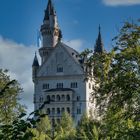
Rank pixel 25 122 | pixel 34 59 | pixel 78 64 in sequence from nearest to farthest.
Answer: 1. pixel 25 122
2. pixel 78 64
3. pixel 34 59

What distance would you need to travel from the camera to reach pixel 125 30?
22328 millimetres

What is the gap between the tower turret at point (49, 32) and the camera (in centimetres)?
14438

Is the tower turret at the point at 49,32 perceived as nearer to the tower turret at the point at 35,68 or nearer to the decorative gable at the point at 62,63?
the tower turret at the point at 35,68

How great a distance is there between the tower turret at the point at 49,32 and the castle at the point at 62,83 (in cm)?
173

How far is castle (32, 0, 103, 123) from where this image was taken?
133m

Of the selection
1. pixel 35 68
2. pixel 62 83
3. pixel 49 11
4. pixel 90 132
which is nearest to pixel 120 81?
pixel 90 132

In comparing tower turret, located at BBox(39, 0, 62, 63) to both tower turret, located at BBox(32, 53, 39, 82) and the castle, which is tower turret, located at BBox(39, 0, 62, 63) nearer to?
the castle

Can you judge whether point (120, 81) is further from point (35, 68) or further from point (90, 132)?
point (35, 68)

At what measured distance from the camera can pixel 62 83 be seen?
13650 centimetres

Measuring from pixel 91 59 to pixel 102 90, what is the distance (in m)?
1.50

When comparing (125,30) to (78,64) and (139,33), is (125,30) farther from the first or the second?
(78,64)

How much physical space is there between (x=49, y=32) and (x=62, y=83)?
59.7 feet

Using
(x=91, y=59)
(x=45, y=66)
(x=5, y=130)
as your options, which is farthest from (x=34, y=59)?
(x=5, y=130)

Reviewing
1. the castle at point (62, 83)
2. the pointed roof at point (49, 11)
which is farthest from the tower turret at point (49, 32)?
the castle at point (62, 83)
